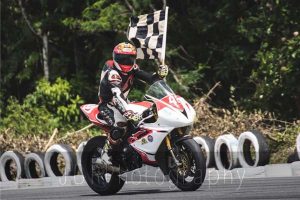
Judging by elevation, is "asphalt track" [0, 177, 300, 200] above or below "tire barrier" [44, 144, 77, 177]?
above

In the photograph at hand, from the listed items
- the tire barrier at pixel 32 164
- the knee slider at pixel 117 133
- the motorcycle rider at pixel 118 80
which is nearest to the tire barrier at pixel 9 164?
the tire barrier at pixel 32 164

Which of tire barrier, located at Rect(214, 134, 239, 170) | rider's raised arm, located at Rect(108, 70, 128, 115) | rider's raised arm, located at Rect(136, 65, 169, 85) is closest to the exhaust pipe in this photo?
rider's raised arm, located at Rect(108, 70, 128, 115)

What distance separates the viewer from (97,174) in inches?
498

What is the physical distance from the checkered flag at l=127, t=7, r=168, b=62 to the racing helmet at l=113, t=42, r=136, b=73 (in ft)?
4.97

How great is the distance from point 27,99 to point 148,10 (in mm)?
4421

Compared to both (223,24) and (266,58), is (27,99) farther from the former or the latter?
(266,58)

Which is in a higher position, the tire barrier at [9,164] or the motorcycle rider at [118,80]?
the motorcycle rider at [118,80]

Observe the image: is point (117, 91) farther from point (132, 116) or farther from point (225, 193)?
point (225, 193)

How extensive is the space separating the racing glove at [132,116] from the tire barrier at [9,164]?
18.9 feet

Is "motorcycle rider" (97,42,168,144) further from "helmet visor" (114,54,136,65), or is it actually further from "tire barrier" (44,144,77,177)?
"tire barrier" (44,144,77,177)

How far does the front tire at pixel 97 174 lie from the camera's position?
1238 centimetres

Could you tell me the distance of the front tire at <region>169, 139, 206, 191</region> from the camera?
11062mm

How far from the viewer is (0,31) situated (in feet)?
99.3

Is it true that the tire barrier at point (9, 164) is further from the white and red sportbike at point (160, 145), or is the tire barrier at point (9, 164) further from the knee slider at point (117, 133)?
the knee slider at point (117, 133)
